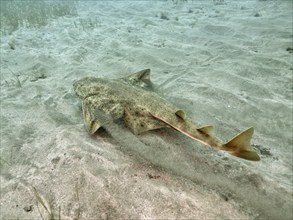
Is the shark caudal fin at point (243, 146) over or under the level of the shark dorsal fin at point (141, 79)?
over

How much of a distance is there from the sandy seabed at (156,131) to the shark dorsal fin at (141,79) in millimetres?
348

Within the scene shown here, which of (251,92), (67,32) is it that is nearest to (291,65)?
(251,92)

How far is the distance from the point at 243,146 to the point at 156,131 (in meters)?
1.32

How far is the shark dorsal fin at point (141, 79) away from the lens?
16.1 ft

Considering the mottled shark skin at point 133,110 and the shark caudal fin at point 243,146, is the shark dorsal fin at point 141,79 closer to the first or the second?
the mottled shark skin at point 133,110

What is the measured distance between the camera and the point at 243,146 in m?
2.78

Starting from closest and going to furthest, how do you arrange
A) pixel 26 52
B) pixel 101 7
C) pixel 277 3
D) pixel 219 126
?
pixel 219 126, pixel 26 52, pixel 277 3, pixel 101 7

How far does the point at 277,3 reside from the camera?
35.2ft

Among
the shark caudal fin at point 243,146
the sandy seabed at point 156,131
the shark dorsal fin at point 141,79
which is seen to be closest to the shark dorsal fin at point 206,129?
the shark caudal fin at point 243,146

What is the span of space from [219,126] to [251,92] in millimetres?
1292

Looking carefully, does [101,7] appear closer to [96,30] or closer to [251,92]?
[96,30]

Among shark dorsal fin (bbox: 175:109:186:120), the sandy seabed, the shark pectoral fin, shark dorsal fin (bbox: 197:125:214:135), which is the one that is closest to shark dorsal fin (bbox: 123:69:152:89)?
the sandy seabed

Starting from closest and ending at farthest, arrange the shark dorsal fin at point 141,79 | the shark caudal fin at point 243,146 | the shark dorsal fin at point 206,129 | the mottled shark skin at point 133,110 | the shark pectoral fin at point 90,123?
the shark caudal fin at point 243,146 < the shark dorsal fin at point 206,129 < the mottled shark skin at point 133,110 < the shark pectoral fin at point 90,123 < the shark dorsal fin at point 141,79

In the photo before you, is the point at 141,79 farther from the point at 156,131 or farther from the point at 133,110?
the point at 156,131
